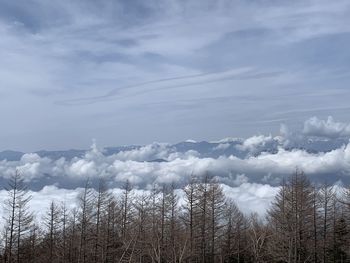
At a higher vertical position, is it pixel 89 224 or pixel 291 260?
pixel 89 224

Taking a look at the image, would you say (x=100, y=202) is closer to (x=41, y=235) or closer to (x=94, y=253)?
(x=94, y=253)

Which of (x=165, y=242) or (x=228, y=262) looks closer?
(x=165, y=242)

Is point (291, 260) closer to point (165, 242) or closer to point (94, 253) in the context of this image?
point (165, 242)

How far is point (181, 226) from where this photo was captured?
74.2m

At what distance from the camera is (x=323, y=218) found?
244 feet

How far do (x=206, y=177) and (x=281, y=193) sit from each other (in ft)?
31.1

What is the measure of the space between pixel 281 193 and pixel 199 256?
1346 cm

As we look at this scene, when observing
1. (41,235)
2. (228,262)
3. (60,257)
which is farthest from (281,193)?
(41,235)

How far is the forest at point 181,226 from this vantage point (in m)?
64.4

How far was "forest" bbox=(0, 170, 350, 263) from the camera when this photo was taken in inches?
2534

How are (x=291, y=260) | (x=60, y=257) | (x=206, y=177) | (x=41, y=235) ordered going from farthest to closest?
1. (x=41, y=235)
2. (x=60, y=257)
3. (x=206, y=177)
4. (x=291, y=260)

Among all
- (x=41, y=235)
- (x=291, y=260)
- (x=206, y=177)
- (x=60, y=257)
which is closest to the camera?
(x=291, y=260)

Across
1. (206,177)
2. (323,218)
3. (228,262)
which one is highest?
(206,177)

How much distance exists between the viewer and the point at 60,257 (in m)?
75.6
